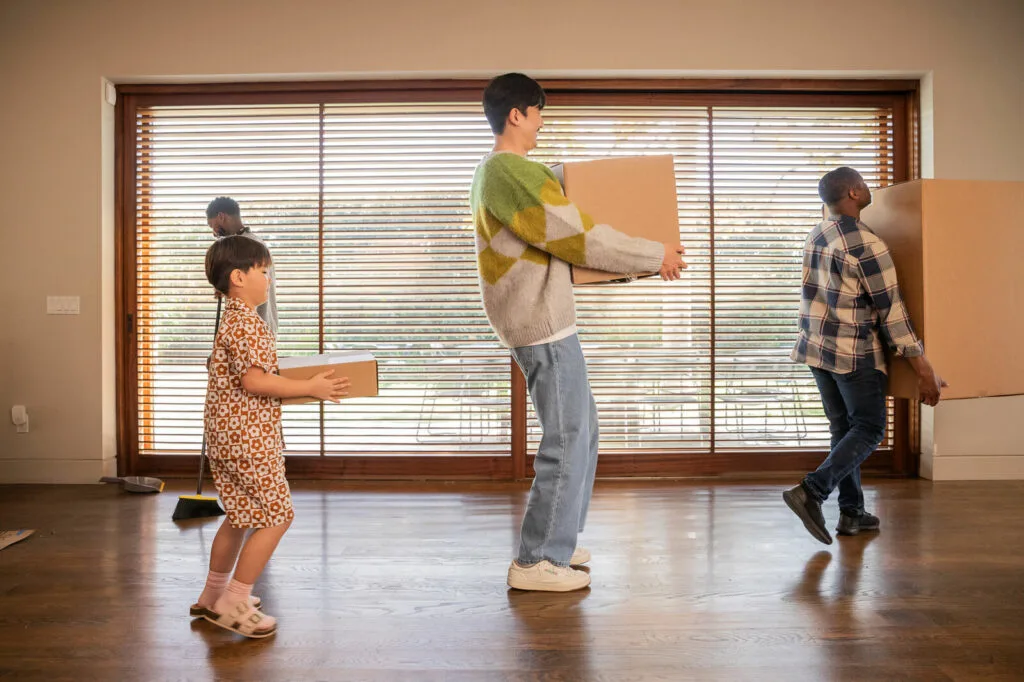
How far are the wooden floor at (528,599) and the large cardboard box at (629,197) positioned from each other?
913 millimetres

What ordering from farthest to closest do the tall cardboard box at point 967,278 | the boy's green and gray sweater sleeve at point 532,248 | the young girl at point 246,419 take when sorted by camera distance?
the tall cardboard box at point 967,278, the boy's green and gray sweater sleeve at point 532,248, the young girl at point 246,419

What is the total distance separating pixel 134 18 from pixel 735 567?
3.76 metres

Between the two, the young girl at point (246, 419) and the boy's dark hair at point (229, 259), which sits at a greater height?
the boy's dark hair at point (229, 259)

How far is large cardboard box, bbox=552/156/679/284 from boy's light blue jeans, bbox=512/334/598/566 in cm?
24

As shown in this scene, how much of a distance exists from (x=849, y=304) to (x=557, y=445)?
3.78ft

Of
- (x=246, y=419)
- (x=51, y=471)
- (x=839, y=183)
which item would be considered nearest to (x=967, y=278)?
(x=839, y=183)

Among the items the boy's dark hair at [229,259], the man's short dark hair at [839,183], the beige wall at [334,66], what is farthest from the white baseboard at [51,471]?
the man's short dark hair at [839,183]

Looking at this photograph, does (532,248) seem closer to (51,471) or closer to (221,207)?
(221,207)

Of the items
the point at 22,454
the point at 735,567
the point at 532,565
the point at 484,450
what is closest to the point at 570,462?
the point at 532,565

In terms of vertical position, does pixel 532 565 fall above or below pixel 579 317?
below

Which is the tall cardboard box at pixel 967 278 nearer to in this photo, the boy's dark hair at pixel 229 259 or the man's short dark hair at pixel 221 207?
the boy's dark hair at pixel 229 259

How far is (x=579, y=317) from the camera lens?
3.92m

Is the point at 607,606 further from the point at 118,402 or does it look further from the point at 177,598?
the point at 118,402

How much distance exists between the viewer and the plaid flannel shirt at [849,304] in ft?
7.80
